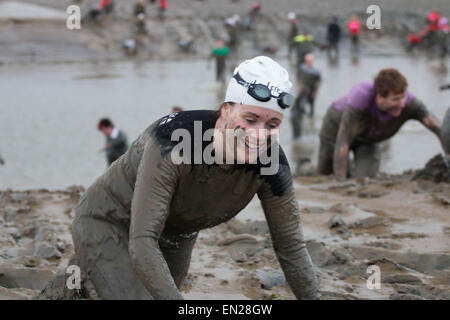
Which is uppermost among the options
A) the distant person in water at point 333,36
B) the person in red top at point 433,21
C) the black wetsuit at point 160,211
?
the person in red top at point 433,21

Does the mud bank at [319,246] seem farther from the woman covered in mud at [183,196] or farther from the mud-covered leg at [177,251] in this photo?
the mud-covered leg at [177,251]

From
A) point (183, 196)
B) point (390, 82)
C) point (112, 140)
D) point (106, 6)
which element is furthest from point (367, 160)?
point (106, 6)

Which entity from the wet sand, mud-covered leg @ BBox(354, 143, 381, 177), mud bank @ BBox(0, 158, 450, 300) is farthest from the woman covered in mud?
mud-covered leg @ BBox(354, 143, 381, 177)

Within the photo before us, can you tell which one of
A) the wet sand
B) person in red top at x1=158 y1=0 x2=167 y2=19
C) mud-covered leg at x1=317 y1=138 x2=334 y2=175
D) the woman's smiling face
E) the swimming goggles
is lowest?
the wet sand

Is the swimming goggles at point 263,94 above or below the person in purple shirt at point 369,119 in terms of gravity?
above

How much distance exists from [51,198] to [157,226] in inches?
183

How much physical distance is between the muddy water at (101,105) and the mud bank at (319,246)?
3607 millimetres

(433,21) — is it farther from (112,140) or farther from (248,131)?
(248,131)

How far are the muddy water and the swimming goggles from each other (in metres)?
7.51

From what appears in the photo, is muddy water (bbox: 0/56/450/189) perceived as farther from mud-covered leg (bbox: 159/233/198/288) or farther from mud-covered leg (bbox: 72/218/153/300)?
mud-covered leg (bbox: 72/218/153/300)

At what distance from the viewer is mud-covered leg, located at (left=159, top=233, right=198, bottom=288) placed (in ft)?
12.5

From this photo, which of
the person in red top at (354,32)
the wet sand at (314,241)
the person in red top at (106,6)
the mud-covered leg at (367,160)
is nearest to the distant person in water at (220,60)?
the wet sand at (314,241)

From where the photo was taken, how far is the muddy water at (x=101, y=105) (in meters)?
11.8
